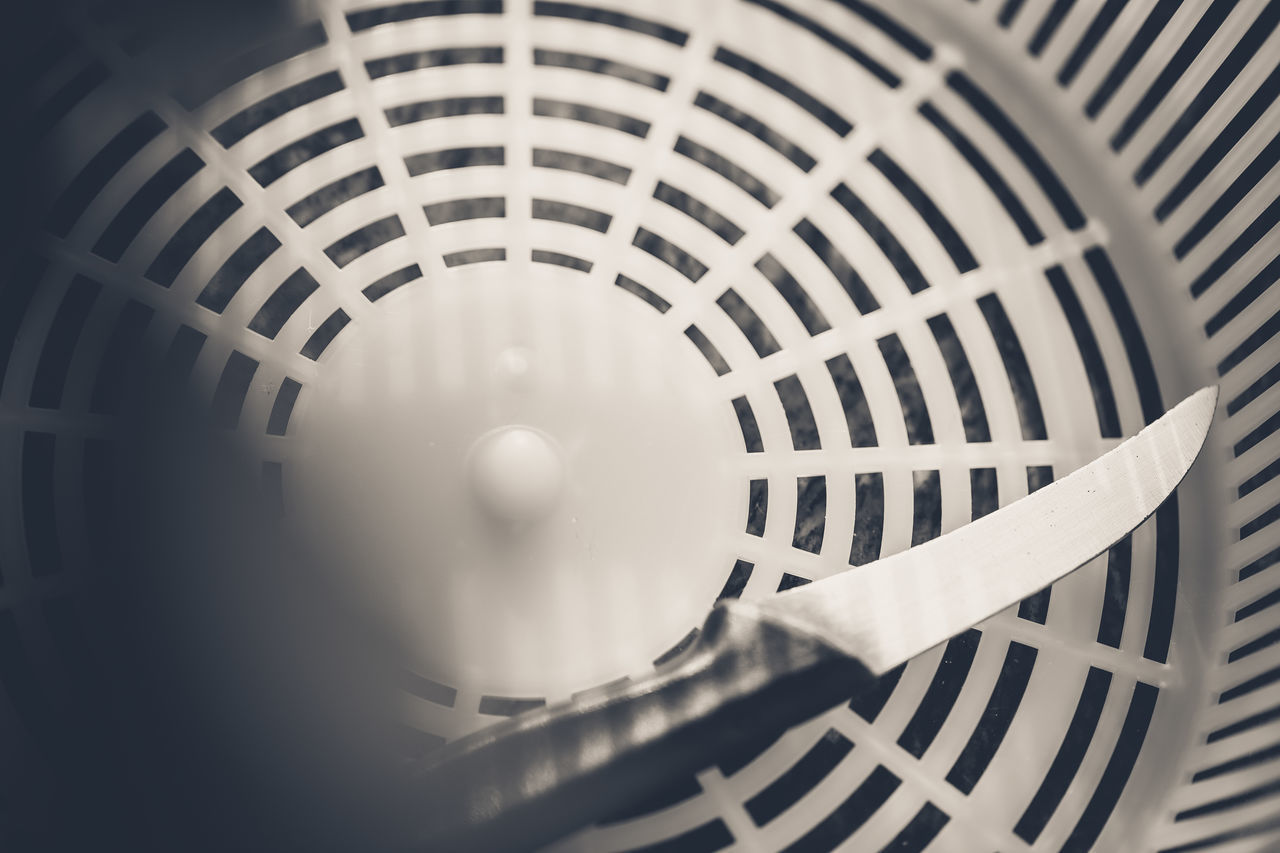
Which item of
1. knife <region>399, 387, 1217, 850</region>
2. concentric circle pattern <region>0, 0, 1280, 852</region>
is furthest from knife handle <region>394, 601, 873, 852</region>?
concentric circle pattern <region>0, 0, 1280, 852</region>

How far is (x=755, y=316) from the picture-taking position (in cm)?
51

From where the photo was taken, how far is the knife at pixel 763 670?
0.37 m

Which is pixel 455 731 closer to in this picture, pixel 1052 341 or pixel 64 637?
pixel 64 637

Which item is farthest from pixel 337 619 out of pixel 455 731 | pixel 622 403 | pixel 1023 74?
pixel 1023 74

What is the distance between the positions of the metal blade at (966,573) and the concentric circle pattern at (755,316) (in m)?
0.09

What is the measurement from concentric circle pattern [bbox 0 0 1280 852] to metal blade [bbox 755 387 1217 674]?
0.28 ft

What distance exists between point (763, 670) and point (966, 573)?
107 millimetres

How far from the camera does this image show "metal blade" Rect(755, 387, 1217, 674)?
0.39 metres

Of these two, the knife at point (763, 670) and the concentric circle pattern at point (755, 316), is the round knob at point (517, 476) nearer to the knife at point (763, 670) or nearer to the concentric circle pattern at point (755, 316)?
the concentric circle pattern at point (755, 316)

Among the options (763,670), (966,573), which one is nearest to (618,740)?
(763,670)

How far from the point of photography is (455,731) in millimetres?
486

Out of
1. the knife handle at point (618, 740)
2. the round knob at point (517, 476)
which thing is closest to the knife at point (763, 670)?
the knife handle at point (618, 740)

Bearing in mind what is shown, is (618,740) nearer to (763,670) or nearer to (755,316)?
(763,670)

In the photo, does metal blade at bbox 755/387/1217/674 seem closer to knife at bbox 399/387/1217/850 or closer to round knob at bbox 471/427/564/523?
knife at bbox 399/387/1217/850
